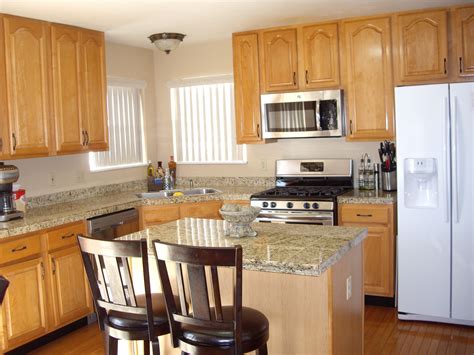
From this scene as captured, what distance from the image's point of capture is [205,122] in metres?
5.88

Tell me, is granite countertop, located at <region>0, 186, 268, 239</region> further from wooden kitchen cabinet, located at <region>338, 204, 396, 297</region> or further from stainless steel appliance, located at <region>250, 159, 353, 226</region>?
wooden kitchen cabinet, located at <region>338, 204, 396, 297</region>

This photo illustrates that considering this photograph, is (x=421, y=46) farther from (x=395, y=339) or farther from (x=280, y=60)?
(x=395, y=339)

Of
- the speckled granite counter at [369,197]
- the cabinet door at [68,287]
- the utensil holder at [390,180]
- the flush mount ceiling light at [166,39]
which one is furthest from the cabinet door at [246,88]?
the cabinet door at [68,287]

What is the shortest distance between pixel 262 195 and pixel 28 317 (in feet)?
7.05

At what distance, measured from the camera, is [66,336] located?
13.4 feet

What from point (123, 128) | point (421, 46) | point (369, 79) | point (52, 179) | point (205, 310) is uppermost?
point (421, 46)

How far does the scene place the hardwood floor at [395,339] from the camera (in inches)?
141

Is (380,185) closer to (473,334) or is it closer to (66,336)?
(473,334)

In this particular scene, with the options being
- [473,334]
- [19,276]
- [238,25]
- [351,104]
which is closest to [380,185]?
[351,104]

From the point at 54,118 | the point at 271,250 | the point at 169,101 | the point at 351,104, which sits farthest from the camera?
the point at 169,101

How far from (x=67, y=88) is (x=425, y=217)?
3.04 m

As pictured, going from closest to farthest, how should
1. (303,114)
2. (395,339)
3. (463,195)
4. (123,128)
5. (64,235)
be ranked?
1. (395,339)
2. (463,195)
3. (64,235)
4. (303,114)
5. (123,128)

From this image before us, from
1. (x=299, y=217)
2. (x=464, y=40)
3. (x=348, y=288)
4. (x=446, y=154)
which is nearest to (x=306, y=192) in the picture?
(x=299, y=217)

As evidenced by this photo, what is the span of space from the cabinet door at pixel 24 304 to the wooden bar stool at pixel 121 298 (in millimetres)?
1417
